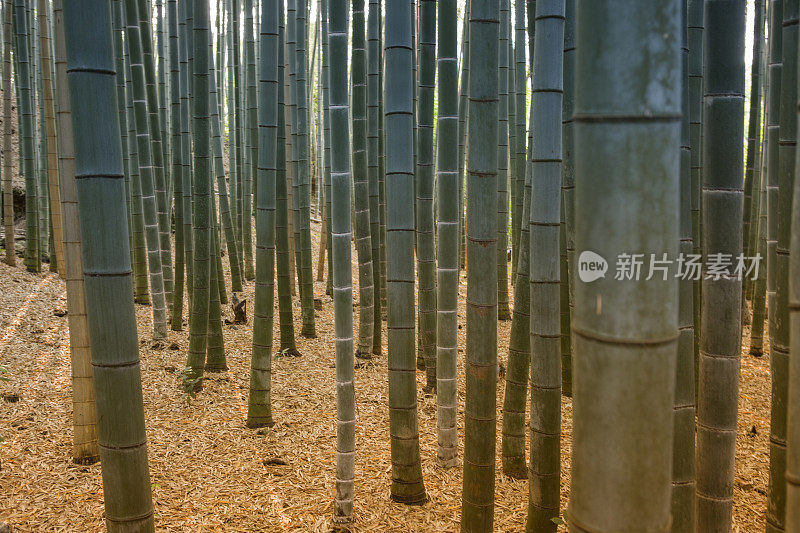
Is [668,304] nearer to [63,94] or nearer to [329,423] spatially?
[63,94]

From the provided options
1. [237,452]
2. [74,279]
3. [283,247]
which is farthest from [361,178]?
[74,279]

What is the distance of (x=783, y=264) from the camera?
181cm

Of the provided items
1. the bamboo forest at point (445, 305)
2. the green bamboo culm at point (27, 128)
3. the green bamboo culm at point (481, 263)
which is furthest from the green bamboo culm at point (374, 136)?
the green bamboo culm at point (27, 128)

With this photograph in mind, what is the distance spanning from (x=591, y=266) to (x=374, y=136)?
11.9ft

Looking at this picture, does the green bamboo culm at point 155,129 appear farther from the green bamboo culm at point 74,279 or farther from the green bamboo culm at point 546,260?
the green bamboo culm at point 546,260

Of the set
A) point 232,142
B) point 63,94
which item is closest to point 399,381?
point 63,94

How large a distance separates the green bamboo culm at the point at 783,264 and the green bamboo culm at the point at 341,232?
146cm

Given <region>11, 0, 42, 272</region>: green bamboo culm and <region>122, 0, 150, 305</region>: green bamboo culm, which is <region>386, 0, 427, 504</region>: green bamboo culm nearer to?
<region>122, 0, 150, 305</region>: green bamboo culm

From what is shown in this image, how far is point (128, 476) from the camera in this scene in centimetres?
146

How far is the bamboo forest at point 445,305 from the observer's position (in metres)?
0.78

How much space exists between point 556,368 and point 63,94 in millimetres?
2138

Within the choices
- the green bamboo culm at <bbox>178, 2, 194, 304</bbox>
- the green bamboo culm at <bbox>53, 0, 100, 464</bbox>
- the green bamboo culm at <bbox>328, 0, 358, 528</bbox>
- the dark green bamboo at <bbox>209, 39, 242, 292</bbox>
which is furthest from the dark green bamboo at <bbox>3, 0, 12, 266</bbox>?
the green bamboo culm at <bbox>328, 0, 358, 528</bbox>

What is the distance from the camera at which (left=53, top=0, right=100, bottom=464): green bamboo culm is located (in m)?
2.35

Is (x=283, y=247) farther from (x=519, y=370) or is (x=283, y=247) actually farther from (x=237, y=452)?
(x=519, y=370)
